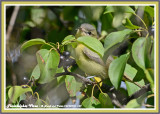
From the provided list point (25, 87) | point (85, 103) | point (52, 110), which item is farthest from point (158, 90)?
point (25, 87)

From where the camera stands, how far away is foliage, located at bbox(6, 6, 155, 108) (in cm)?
212

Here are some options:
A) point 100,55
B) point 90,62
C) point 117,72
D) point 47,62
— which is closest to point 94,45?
point 100,55

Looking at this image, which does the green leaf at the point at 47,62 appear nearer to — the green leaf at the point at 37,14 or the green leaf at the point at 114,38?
the green leaf at the point at 114,38

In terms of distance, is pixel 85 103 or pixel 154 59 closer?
pixel 154 59

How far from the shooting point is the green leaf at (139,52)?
199 centimetres

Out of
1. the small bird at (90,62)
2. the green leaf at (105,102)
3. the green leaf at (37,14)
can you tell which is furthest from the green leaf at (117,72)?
the green leaf at (37,14)

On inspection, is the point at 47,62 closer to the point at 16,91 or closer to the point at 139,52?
the point at 16,91

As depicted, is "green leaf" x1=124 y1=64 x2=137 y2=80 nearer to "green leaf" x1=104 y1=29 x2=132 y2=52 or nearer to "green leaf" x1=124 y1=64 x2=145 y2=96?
"green leaf" x1=124 y1=64 x2=145 y2=96

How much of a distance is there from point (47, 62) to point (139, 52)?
77cm

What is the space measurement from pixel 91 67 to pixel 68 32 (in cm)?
90

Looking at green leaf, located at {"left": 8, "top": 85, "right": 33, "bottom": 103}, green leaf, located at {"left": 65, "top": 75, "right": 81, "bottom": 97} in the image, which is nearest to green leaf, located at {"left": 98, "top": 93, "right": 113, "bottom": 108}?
green leaf, located at {"left": 65, "top": 75, "right": 81, "bottom": 97}

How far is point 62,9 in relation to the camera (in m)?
4.09

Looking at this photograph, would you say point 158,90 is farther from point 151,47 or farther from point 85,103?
point 85,103

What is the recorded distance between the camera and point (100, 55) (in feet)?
6.98
